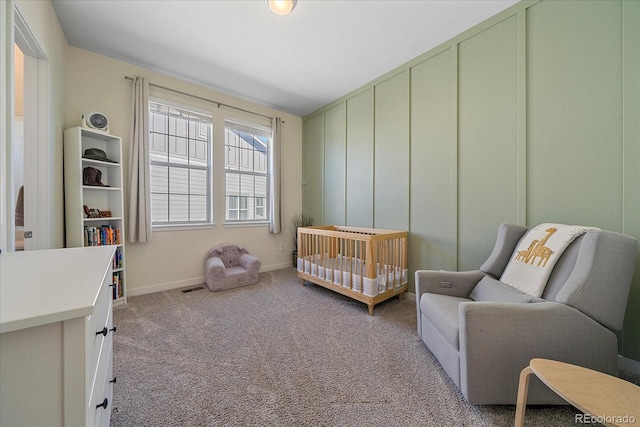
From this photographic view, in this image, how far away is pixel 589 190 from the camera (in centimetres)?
171

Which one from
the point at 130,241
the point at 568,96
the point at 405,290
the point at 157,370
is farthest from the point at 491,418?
the point at 130,241

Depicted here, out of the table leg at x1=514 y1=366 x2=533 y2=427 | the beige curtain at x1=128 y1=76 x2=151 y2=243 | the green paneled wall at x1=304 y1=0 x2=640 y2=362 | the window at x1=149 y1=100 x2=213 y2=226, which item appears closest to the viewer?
the table leg at x1=514 y1=366 x2=533 y2=427

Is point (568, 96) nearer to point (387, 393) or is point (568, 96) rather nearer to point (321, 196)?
point (387, 393)

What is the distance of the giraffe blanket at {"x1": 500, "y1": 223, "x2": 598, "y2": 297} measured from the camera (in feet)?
4.90

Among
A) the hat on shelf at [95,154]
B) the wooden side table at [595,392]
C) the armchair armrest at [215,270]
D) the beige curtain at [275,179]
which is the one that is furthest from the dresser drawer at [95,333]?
the beige curtain at [275,179]

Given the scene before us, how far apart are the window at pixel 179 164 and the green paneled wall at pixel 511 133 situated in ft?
7.64

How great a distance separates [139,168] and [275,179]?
182 centimetres

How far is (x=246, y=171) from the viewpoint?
12.9 feet

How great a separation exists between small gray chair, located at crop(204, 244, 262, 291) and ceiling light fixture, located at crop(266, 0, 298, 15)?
2.72m

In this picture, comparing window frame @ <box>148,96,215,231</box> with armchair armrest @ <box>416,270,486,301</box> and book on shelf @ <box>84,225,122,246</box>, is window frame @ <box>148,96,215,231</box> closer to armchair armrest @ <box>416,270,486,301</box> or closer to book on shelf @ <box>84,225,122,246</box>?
book on shelf @ <box>84,225,122,246</box>

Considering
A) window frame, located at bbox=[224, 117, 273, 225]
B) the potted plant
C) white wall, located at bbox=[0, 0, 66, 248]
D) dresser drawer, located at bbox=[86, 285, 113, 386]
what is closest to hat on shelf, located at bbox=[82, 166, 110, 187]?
white wall, located at bbox=[0, 0, 66, 248]

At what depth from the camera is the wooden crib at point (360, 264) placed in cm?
243

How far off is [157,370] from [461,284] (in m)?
2.22

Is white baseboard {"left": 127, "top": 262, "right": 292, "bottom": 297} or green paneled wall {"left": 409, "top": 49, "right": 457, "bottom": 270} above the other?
green paneled wall {"left": 409, "top": 49, "right": 457, "bottom": 270}
